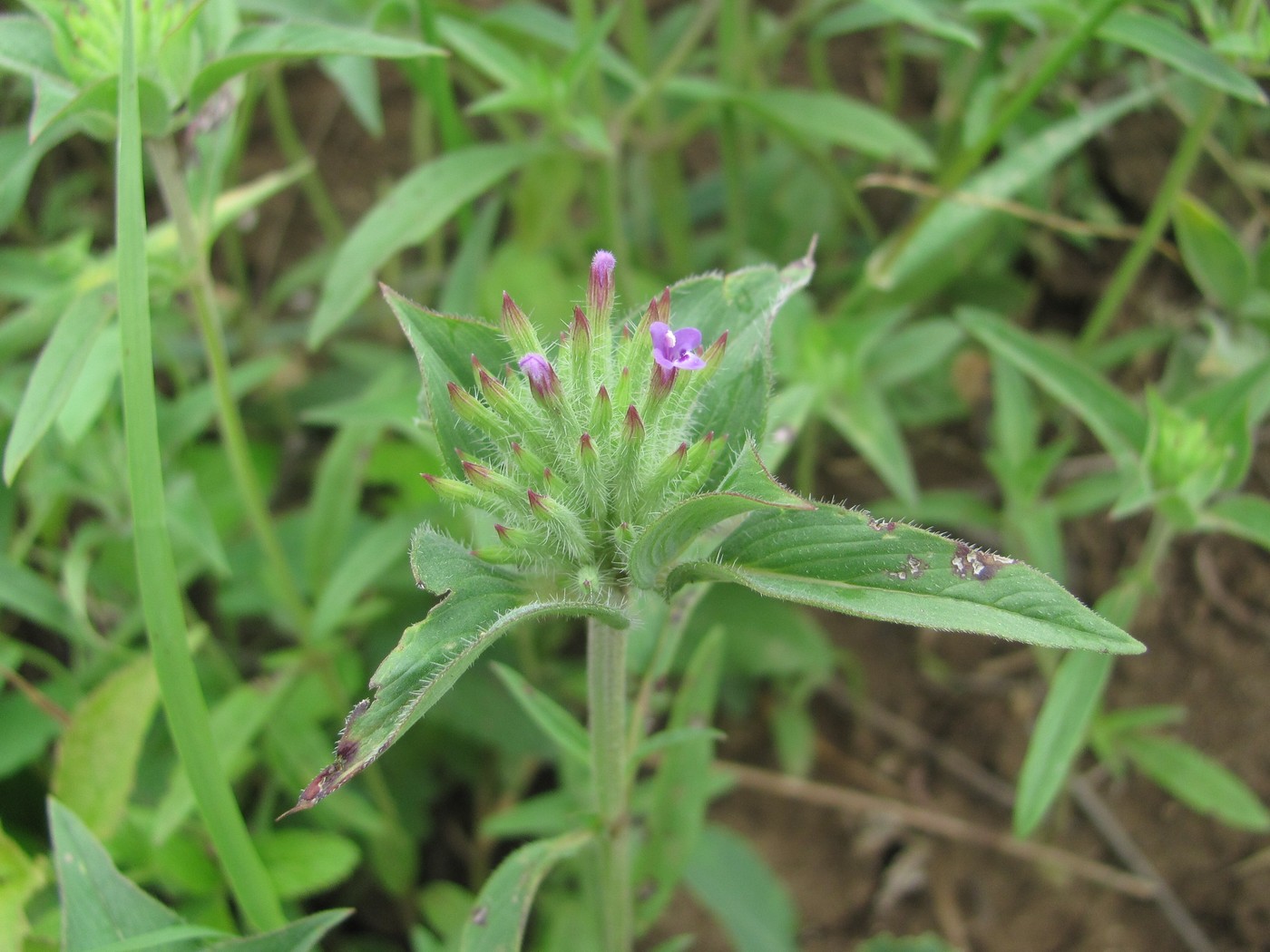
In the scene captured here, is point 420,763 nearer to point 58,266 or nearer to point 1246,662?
point 58,266

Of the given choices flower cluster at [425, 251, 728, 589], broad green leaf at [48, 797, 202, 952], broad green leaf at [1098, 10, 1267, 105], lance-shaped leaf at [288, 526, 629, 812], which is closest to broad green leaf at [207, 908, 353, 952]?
broad green leaf at [48, 797, 202, 952]

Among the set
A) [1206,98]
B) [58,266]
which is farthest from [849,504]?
[58,266]

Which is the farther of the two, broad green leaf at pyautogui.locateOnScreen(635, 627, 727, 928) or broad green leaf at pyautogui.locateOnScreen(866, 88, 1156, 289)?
broad green leaf at pyautogui.locateOnScreen(866, 88, 1156, 289)

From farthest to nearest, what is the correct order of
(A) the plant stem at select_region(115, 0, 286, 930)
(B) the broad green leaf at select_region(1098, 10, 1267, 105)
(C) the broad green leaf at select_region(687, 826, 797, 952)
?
(C) the broad green leaf at select_region(687, 826, 797, 952) < (B) the broad green leaf at select_region(1098, 10, 1267, 105) < (A) the plant stem at select_region(115, 0, 286, 930)

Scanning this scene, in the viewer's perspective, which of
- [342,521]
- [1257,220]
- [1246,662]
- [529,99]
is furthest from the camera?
[1257,220]

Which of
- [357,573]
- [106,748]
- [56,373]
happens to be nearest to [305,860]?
[106,748]

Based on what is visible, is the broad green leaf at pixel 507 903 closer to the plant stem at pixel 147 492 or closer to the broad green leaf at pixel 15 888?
the plant stem at pixel 147 492

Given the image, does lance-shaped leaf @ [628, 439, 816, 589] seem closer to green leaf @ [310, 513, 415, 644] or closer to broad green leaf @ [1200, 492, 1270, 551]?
green leaf @ [310, 513, 415, 644]
